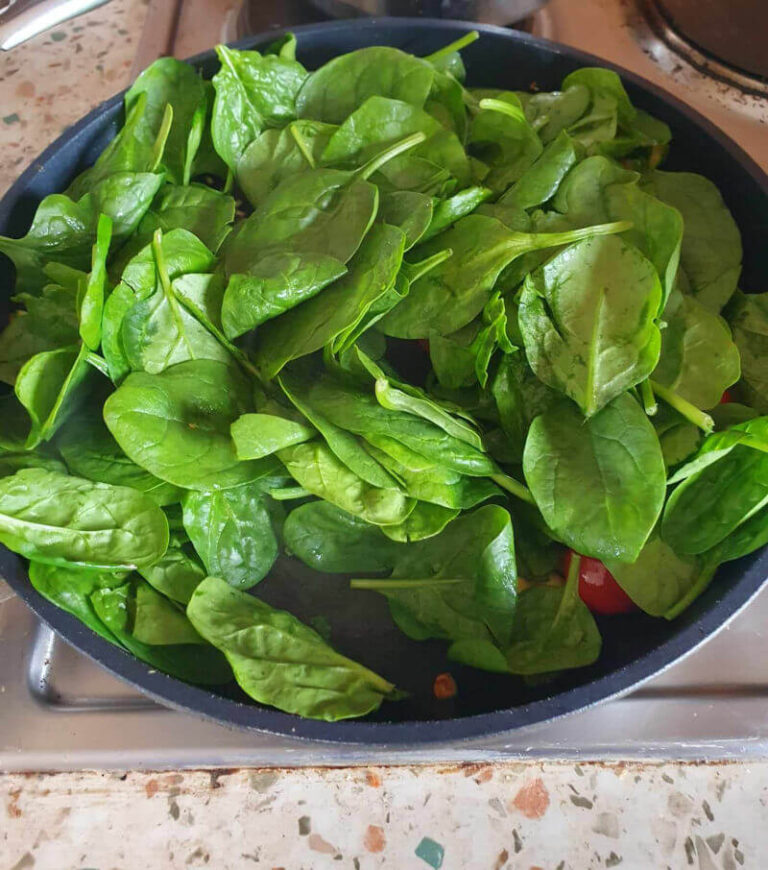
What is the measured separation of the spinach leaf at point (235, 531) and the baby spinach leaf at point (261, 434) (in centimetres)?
5

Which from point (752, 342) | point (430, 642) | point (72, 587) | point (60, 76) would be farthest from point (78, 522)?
point (60, 76)

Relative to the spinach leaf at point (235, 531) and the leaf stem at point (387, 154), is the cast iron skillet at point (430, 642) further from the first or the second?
the leaf stem at point (387, 154)

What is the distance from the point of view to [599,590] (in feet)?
1.76

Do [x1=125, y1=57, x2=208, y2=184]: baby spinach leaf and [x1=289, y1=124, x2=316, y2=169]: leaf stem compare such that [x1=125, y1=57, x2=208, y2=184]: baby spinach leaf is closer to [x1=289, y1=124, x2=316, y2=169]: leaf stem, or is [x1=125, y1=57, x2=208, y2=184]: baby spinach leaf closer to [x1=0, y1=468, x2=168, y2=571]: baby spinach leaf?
[x1=289, y1=124, x2=316, y2=169]: leaf stem

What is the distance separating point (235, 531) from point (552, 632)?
22 cm

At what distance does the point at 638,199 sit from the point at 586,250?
0.06 m

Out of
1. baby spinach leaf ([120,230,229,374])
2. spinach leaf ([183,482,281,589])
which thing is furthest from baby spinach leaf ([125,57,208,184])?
spinach leaf ([183,482,281,589])

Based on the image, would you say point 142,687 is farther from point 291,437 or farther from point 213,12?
point 213,12

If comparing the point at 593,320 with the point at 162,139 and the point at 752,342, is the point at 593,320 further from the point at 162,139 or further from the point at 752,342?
the point at 162,139

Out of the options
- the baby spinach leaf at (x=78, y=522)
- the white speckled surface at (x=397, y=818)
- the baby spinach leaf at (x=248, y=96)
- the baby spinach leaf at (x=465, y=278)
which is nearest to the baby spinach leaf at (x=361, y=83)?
the baby spinach leaf at (x=248, y=96)

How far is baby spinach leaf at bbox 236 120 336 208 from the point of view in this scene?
0.60 m

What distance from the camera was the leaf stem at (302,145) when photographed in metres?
0.59

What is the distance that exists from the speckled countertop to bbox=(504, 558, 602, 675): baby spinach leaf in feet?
0.32

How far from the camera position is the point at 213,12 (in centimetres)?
90
